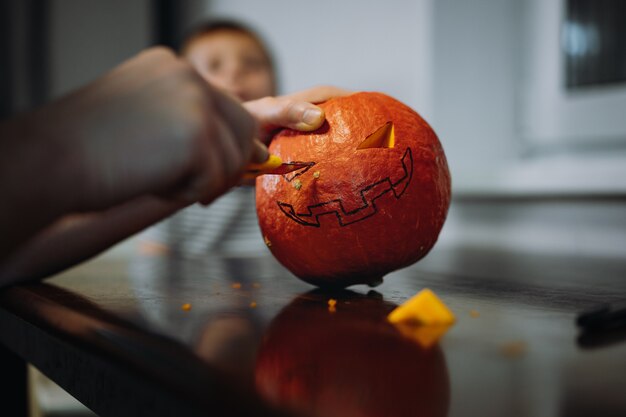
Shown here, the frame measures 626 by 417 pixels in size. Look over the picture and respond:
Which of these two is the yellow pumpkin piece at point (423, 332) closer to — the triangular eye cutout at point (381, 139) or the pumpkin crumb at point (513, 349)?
the pumpkin crumb at point (513, 349)

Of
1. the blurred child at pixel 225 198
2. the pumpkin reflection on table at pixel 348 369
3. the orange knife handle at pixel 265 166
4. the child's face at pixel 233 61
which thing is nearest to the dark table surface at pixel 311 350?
the pumpkin reflection on table at pixel 348 369

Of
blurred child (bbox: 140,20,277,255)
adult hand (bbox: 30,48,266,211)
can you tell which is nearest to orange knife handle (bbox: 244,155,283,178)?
adult hand (bbox: 30,48,266,211)

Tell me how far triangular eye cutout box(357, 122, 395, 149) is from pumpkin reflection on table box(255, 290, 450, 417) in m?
0.17

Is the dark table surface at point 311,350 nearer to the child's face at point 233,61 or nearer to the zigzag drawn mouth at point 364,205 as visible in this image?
the zigzag drawn mouth at point 364,205

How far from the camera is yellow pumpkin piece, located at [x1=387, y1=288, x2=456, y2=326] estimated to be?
1.38 feet

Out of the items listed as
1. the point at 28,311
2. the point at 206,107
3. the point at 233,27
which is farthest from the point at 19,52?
the point at 206,107

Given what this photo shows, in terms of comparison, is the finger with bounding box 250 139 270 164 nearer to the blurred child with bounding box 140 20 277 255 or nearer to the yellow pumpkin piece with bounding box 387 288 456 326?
the yellow pumpkin piece with bounding box 387 288 456 326

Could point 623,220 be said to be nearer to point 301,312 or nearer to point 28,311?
point 301,312

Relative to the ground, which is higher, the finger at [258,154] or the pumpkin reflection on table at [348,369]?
the finger at [258,154]

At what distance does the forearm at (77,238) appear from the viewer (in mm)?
663

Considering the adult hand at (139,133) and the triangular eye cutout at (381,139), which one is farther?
the triangular eye cutout at (381,139)

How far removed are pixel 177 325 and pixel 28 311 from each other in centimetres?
17

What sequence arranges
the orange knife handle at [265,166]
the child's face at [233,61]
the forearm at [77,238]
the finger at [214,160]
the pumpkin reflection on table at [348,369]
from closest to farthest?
the pumpkin reflection on table at [348,369], the finger at [214,160], the orange knife handle at [265,166], the forearm at [77,238], the child's face at [233,61]

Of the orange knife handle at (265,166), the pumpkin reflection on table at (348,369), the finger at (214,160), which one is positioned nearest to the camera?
the pumpkin reflection on table at (348,369)
